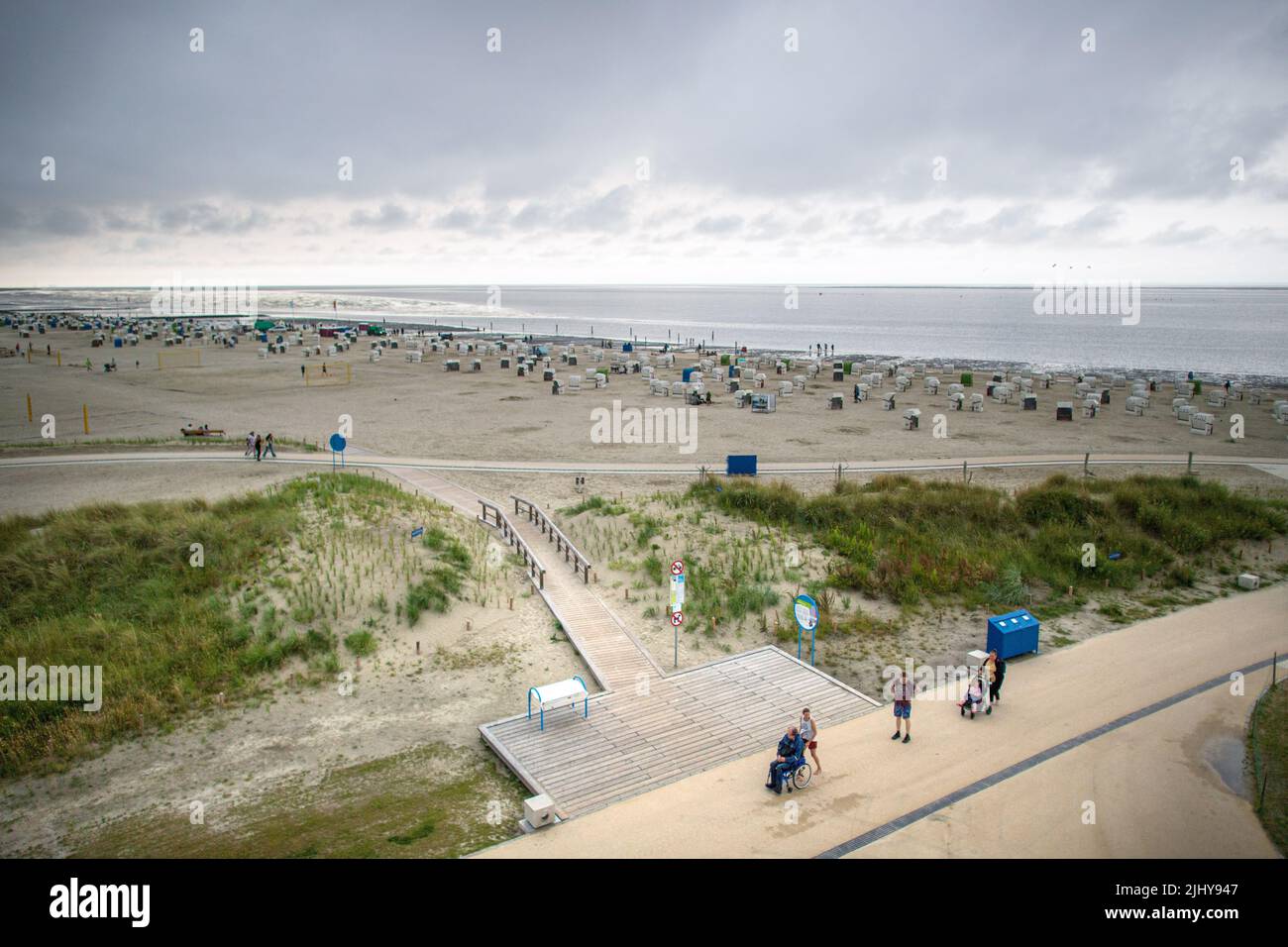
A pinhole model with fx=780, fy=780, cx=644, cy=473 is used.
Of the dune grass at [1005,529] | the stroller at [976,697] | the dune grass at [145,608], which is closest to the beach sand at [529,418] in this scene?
the dune grass at [1005,529]

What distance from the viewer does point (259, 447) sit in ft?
113

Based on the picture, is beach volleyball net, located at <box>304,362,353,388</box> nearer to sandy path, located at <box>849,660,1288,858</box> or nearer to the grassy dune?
the grassy dune

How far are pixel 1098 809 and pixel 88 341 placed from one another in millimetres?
116157

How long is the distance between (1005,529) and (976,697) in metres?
12.8

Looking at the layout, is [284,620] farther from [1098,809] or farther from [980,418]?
[980,418]

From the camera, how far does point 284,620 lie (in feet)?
60.5

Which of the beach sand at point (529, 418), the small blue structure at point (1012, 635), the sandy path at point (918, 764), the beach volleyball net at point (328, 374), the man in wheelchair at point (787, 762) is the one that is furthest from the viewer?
the beach volleyball net at point (328, 374)

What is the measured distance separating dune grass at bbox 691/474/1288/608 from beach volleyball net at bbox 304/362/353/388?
45.4m

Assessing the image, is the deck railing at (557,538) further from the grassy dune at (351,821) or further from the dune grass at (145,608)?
the grassy dune at (351,821)

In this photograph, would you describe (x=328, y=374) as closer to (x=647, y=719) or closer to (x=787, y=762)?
(x=647, y=719)

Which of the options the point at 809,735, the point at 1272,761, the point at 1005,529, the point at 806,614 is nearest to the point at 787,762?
the point at 809,735

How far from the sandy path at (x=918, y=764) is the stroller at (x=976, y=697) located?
222mm

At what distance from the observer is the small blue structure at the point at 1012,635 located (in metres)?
17.1
